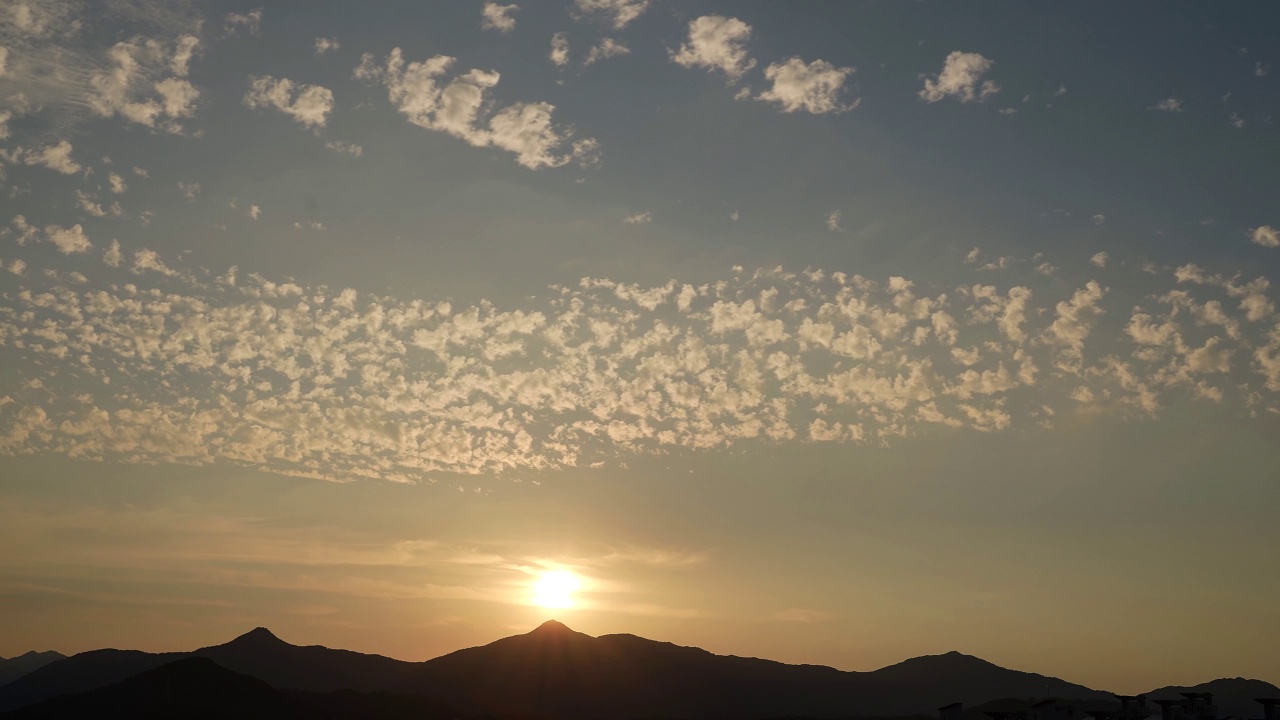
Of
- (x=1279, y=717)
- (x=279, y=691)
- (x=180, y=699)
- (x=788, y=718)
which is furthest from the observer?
(x=788, y=718)

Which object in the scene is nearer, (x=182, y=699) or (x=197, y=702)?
(x=197, y=702)

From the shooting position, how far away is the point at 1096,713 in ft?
262

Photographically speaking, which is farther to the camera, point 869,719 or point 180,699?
point 869,719

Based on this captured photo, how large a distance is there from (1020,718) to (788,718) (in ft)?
369

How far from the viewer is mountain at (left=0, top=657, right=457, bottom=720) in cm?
14325

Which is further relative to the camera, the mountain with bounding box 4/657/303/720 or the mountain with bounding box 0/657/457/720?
the mountain with bounding box 0/657/457/720

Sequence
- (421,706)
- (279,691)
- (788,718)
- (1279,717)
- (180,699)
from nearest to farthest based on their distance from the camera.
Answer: (1279,717)
(180,699)
(279,691)
(421,706)
(788,718)

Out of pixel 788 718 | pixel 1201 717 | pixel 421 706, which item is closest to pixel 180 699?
pixel 421 706

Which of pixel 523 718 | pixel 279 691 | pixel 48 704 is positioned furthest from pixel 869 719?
pixel 48 704

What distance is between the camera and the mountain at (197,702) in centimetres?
14325

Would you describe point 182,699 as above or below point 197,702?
above

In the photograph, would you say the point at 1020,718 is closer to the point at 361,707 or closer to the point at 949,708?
the point at 949,708

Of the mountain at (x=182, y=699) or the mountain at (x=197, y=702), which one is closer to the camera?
the mountain at (x=182, y=699)

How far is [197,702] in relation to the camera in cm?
14462
